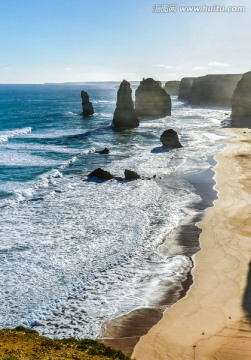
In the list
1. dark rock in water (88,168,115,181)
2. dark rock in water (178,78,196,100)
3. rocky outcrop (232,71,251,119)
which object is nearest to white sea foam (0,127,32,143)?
dark rock in water (88,168,115,181)

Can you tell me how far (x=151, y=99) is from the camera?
319 feet

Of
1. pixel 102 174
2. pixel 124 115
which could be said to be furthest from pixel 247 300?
pixel 124 115

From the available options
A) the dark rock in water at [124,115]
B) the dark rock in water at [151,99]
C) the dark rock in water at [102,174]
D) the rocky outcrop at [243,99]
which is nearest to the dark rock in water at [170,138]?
the dark rock in water at [102,174]

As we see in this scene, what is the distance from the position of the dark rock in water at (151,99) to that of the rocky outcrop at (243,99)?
18121 millimetres

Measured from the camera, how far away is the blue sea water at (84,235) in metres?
16.2

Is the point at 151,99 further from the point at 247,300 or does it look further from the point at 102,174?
the point at 247,300

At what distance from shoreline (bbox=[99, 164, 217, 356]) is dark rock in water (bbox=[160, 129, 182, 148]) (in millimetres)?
27640

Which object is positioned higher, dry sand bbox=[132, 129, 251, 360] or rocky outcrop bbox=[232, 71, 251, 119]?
rocky outcrop bbox=[232, 71, 251, 119]

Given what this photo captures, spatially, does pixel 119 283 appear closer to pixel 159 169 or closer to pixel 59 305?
pixel 59 305

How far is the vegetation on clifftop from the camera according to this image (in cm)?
1087

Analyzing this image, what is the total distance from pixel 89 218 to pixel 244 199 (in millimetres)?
11983

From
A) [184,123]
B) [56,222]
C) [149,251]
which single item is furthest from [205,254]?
[184,123]

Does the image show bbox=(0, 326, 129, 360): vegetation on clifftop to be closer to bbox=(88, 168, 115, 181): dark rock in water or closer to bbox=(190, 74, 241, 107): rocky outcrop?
bbox=(88, 168, 115, 181): dark rock in water

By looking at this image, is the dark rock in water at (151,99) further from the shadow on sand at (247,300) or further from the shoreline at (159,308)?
the shadow on sand at (247,300)
